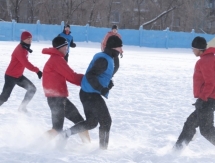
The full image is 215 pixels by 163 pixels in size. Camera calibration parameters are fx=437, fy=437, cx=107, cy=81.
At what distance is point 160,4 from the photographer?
1891 inches

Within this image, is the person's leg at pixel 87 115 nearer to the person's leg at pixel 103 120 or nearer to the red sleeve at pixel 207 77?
the person's leg at pixel 103 120

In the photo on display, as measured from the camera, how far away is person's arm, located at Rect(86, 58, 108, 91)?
453 cm

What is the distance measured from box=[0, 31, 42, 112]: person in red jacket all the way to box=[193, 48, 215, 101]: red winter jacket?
2.40 metres

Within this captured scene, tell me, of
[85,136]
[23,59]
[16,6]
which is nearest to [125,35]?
[16,6]

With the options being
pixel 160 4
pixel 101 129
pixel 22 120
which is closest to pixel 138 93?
pixel 22 120

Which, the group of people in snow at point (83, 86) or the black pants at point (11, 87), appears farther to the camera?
the black pants at point (11, 87)

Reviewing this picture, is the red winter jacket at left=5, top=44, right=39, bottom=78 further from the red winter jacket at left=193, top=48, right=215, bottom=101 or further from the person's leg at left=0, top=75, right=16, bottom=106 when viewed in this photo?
the red winter jacket at left=193, top=48, right=215, bottom=101

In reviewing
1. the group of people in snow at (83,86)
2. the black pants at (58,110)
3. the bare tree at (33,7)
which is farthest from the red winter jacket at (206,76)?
the bare tree at (33,7)

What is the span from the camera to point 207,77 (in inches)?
179

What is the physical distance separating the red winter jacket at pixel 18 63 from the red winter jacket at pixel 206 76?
2547mm

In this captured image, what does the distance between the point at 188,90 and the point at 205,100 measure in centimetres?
595

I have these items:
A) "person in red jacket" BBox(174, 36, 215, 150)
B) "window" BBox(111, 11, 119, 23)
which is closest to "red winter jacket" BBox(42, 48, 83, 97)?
"person in red jacket" BBox(174, 36, 215, 150)

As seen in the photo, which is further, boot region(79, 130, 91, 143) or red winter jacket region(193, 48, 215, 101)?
boot region(79, 130, 91, 143)

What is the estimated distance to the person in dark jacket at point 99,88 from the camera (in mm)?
4555
